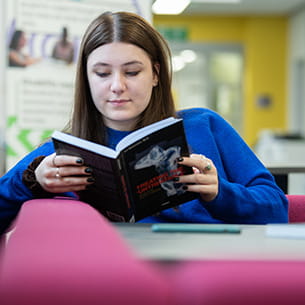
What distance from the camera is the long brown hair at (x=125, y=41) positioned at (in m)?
1.47

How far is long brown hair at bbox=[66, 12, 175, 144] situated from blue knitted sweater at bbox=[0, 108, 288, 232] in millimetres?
62

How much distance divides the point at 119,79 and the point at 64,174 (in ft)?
1.12

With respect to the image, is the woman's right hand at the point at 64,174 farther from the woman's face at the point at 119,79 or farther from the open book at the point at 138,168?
the woman's face at the point at 119,79

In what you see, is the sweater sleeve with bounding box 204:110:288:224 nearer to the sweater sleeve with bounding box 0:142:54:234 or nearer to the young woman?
the young woman

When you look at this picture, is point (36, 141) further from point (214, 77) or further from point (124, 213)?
point (214, 77)

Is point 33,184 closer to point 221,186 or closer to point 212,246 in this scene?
point 221,186

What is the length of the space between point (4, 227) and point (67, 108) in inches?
65.5

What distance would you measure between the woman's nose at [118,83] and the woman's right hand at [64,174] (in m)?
0.29

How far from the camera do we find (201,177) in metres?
1.22

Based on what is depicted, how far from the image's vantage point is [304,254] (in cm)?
66

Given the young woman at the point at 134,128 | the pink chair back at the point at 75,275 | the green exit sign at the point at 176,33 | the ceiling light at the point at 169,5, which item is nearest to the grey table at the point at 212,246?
the pink chair back at the point at 75,275

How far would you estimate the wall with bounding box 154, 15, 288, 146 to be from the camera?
10.2 m

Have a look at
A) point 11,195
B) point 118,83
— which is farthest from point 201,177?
point 11,195

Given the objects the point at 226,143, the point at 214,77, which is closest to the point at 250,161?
the point at 226,143
